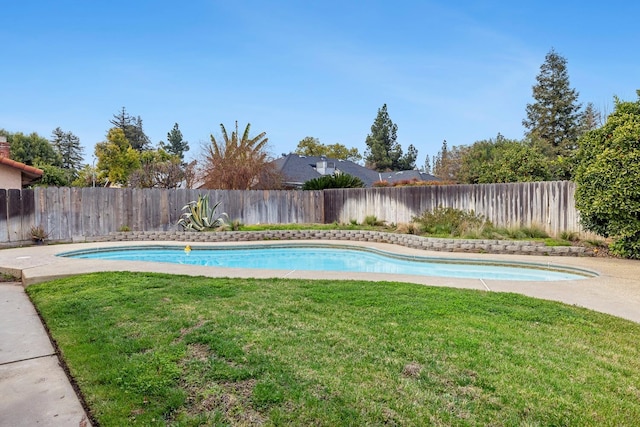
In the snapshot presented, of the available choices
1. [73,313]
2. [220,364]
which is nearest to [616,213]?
[220,364]

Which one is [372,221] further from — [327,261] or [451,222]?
[327,261]

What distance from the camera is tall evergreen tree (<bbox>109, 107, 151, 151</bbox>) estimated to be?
44.5 m

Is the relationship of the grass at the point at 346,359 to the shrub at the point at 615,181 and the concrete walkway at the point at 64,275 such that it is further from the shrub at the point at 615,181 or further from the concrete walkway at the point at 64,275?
the shrub at the point at 615,181

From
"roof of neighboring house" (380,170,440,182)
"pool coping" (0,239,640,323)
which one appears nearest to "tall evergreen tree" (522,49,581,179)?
"roof of neighboring house" (380,170,440,182)

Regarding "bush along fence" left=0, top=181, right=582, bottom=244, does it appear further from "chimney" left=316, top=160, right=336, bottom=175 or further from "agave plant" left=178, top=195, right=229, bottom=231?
"chimney" left=316, top=160, right=336, bottom=175

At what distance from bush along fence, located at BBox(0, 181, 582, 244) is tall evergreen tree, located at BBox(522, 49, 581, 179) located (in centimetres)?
2393

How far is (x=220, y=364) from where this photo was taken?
108 inches

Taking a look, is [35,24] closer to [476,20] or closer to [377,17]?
[377,17]

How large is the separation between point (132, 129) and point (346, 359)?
49026 mm

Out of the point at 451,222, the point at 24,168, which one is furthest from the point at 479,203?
the point at 24,168

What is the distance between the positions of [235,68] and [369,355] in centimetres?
1514

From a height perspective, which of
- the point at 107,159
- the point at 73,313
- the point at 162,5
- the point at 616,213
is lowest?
the point at 73,313

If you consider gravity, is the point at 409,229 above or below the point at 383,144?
below

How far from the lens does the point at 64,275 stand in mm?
6352
